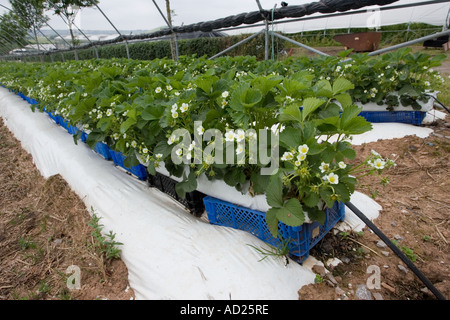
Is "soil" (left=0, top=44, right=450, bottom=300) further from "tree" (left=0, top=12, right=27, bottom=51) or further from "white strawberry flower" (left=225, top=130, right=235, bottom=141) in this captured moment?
"tree" (left=0, top=12, right=27, bottom=51)

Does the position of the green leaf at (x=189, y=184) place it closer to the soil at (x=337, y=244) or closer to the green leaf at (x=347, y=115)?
the soil at (x=337, y=244)

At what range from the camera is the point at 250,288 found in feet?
3.93

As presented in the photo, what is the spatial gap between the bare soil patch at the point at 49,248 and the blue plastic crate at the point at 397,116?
2992 mm

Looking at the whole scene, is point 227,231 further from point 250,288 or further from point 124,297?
point 124,297

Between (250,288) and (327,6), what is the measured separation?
362 cm

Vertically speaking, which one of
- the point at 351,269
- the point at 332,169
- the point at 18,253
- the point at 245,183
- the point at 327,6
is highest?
the point at 327,6

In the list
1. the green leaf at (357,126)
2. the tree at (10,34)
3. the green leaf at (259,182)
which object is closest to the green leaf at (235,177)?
the green leaf at (259,182)

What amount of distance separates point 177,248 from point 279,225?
55cm

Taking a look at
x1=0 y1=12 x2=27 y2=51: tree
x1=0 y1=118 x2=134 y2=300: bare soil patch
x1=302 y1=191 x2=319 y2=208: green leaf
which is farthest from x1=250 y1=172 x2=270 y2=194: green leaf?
x1=0 y1=12 x2=27 y2=51: tree

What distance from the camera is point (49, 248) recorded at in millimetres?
1824

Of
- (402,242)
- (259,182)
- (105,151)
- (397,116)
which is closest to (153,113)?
(259,182)

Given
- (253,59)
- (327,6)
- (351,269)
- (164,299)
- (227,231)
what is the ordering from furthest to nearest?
(253,59) → (327,6) → (227,231) → (351,269) → (164,299)

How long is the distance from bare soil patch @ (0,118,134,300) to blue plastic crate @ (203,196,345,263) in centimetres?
61
